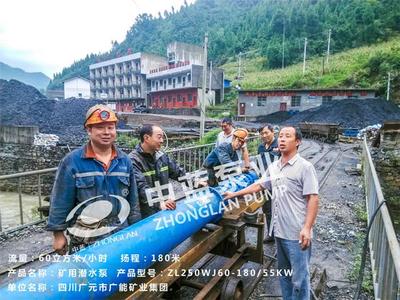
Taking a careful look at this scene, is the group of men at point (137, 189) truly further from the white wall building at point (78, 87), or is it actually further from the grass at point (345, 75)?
the white wall building at point (78, 87)

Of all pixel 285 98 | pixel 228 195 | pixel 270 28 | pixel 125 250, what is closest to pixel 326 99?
pixel 285 98

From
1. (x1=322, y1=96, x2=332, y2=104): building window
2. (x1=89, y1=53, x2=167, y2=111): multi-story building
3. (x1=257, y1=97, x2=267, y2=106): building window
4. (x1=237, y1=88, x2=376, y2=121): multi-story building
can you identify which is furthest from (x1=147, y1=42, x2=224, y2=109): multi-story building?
(x1=322, y1=96, x2=332, y2=104): building window

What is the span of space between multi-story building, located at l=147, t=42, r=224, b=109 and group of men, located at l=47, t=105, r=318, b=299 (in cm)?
3425

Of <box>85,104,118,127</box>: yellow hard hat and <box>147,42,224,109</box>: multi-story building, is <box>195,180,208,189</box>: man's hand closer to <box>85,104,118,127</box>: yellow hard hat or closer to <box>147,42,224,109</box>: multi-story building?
<box>85,104,118,127</box>: yellow hard hat

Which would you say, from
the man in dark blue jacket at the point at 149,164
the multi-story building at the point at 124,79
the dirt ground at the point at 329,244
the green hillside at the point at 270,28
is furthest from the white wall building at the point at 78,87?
the man in dark blue jacket at the point at 149,164

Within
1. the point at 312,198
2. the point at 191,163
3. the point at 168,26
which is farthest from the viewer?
the point at 168,26

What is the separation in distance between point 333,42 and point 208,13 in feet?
217

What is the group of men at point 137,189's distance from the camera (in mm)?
2430

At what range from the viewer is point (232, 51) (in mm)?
77312

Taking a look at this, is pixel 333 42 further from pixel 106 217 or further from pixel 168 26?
pixel 106 217

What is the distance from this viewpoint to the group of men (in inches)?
95.7

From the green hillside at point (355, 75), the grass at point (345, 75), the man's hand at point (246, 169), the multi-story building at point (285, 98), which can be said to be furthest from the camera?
the grass at point (345, 75)

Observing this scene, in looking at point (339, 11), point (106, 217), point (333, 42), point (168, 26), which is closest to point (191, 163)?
point (106, 217)

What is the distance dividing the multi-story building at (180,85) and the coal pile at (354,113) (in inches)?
546
